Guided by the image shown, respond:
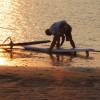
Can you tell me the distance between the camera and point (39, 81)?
33.1 feet

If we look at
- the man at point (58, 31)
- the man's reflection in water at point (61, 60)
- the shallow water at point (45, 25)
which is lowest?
the shallow water at point (45, 25)

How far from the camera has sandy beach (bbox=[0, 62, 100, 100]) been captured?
8.48m

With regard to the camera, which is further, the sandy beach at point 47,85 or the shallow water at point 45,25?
the shallow water at point 45,25

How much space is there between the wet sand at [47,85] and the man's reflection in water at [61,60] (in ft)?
12.5

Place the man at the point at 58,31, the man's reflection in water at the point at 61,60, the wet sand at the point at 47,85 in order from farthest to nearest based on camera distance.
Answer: the man at the point at 58,31 < the man's reflection in water at the point at 61,60 < the wet sand at the point at 47,85

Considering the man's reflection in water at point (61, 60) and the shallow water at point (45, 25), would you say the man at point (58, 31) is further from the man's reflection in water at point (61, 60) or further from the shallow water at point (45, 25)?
the shallow water at point (45, 25)

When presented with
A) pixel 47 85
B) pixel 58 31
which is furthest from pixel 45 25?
pixel 47 85

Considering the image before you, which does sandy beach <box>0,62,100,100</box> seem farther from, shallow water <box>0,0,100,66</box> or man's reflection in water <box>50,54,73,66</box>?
shallow water <box>0,0,100,66</box>

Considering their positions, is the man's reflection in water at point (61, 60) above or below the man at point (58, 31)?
below

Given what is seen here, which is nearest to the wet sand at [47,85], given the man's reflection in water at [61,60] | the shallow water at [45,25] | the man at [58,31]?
the man's reflection in water at [61,60]

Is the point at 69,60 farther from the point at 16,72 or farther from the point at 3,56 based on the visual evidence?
the point at 16,72

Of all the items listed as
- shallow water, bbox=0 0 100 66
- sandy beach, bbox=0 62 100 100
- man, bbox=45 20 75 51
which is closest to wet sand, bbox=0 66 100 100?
sandy beach, bbox=0 62 100 100

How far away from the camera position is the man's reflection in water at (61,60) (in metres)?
15.6

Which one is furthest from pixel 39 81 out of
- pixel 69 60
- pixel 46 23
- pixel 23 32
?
pixel 46 23
